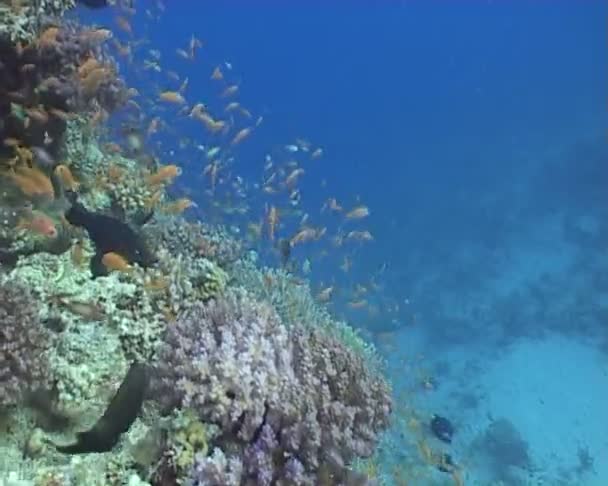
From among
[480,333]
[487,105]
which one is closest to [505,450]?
[480,333]

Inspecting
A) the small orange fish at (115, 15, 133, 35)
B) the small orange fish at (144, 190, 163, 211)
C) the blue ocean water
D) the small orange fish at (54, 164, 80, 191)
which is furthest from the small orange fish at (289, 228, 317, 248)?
the small orange fish at (115, 15, 133, 35)

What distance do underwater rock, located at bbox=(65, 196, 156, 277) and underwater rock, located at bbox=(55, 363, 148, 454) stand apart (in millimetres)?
2695

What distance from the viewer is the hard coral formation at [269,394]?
4.13 meters

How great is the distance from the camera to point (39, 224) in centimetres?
623

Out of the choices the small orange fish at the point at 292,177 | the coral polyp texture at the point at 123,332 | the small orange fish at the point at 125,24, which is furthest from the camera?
the small orange fish at the point at 125,24

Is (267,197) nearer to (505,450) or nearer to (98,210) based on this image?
(505,450)

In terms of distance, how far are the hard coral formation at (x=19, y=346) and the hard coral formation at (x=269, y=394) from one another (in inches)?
34.6

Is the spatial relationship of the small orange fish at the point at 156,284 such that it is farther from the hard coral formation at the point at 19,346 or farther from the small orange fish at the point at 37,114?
the small orange fish at the point at 37,114

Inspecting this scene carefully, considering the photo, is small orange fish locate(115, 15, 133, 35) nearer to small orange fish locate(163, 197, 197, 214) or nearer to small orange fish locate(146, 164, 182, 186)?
small orange fish locate(163, 197, 197, 214)

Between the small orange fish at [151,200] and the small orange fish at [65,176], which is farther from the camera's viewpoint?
the small orange fish at [151,200]

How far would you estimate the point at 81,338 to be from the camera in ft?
18.7

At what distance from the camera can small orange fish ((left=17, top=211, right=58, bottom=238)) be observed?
6.26 m

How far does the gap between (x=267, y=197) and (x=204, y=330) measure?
1410 inches

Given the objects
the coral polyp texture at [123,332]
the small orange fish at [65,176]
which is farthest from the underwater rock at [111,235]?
the small orange fish at [65,176]
